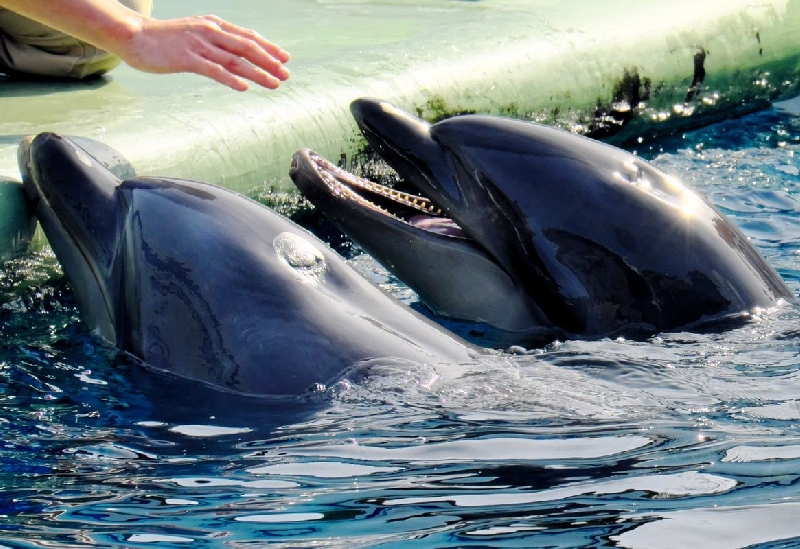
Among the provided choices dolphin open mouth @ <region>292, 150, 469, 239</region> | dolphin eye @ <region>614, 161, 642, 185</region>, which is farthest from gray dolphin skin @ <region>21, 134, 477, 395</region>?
dolphin eye @ <region>614, 161, 642, 185</region>

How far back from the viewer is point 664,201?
A: 4.85 meters

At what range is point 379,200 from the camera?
5273 mm

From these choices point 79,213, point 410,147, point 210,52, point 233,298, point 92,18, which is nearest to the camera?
point 233,298

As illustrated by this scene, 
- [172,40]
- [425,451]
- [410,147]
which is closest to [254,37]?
[172,40]

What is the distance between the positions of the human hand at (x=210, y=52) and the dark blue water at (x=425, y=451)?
93 centimetres

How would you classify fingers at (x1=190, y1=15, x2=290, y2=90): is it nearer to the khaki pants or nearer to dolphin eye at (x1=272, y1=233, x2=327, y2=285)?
dolphin eye at (x1=272, y1=233, x2=327, y2=285)

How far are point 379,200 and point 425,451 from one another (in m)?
1.98

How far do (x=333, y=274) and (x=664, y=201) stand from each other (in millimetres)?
1481

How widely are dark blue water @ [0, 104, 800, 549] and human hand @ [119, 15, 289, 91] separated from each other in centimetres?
93

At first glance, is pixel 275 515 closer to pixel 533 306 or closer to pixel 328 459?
pixel 328 459

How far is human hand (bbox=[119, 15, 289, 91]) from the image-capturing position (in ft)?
16.0

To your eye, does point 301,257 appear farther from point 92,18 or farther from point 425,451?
point 92,18

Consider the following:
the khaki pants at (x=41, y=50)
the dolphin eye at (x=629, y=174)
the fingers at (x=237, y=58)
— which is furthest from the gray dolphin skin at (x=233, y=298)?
the khaki pants at (x=41, y=50)

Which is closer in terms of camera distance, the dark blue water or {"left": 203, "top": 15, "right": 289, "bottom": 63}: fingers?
the dark blue water
